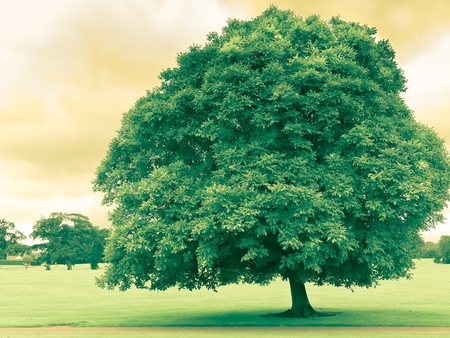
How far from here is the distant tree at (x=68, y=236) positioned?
157375 mm

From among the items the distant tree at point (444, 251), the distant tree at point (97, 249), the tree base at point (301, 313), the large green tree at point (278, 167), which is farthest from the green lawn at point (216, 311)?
the distant tree at point (444, 251)

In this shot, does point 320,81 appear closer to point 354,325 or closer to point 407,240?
point 407,240

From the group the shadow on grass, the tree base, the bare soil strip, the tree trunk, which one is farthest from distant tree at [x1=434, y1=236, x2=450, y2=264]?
the bare soil strip

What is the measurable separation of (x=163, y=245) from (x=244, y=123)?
740 cm

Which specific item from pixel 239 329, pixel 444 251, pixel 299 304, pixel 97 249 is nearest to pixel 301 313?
pixel 299 304

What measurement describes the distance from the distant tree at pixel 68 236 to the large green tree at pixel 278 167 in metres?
133

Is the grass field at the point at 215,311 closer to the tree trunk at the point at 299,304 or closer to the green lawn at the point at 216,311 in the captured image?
the green lawn at the point at 216,311

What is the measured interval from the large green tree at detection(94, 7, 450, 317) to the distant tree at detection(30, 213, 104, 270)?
133m

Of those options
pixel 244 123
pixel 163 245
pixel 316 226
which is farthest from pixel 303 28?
pixel 163 245

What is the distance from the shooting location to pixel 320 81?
27.6 metres

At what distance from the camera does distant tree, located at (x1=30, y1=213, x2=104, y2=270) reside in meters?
157

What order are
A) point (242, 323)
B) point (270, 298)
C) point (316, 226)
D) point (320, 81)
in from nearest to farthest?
point (316, 226)
point (320, 81)
point (242, 323)
point (270, 298)

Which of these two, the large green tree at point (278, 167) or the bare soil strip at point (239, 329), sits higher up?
the large green tree at point (278, 167)

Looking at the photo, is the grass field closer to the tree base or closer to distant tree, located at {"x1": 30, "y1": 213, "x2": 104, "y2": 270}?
the tree base
